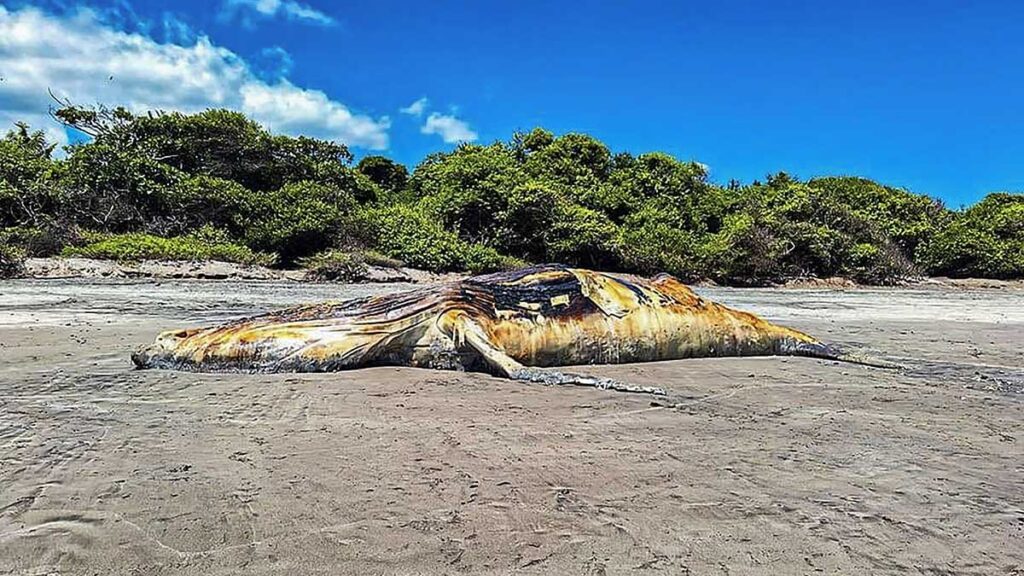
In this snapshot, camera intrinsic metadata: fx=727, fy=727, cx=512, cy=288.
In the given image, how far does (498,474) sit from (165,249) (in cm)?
2055

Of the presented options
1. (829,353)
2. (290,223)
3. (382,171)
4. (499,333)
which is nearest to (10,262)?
(290,223)

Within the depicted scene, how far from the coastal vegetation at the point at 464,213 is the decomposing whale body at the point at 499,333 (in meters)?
15.4

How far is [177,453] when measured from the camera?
11.2 ft

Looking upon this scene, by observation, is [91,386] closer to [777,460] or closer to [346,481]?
[346,481]

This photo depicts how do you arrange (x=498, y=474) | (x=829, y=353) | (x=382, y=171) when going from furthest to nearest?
(x=382, y=171), (x=829, y=353), (x=498, y=474)

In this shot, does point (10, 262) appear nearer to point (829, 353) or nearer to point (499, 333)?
point (499, 333)

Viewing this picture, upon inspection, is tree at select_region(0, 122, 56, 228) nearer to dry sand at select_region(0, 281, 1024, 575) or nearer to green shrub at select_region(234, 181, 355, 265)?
green shrub at select_region(234, 181, 355, 265)

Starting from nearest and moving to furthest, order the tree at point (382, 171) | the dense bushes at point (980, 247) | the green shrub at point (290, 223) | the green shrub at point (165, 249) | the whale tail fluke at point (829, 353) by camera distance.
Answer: the whale tail fluke at point (829, 353) < the green shrub at point (165, 249) < the green shrub at point (290, 223) < the dense bushes at point (980, 247) < the tree at point (382, 171)

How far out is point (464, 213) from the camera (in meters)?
27.1

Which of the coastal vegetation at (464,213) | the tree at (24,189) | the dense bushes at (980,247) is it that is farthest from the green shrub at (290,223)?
the dense bushes at (980,247)

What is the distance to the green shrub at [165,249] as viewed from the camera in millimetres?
20547

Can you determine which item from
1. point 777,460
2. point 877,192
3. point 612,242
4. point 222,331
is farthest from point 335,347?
point 877,192

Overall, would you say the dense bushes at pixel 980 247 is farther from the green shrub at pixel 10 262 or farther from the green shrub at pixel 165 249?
the green shrub at pixel 10 262

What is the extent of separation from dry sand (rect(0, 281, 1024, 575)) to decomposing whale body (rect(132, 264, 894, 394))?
0.26m
